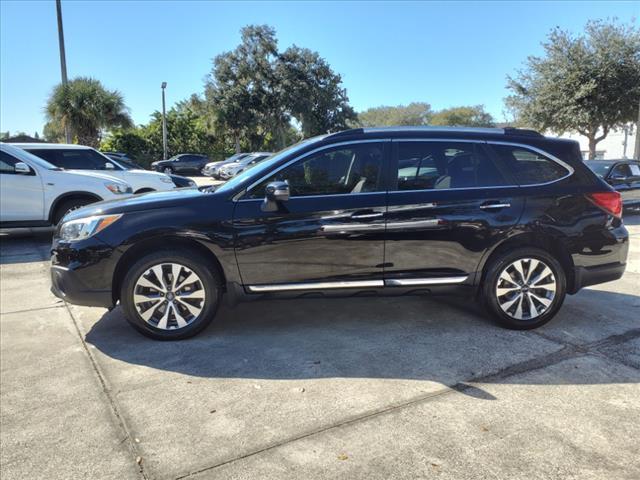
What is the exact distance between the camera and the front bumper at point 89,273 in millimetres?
3996

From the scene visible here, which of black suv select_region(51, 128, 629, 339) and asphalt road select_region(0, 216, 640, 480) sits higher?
black suv select_region(51, 128, 629, 339)

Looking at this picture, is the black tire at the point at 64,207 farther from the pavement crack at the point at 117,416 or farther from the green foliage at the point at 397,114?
the green foliage at the point at 397,114

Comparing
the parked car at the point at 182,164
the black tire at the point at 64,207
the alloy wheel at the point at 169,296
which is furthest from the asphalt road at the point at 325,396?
the parked car at the point at 182,164

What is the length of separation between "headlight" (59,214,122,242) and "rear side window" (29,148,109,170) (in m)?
6.08

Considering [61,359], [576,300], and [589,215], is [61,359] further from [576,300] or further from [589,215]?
[576,300]

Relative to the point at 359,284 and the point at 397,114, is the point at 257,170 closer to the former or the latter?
the point at 359,284

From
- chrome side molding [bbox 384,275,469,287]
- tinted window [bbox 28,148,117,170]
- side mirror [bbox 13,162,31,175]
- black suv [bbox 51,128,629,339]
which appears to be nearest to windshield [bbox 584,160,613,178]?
black suv [bbox 51,128,629,339]

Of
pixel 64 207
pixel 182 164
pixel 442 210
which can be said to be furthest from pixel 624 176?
pixel 182 164

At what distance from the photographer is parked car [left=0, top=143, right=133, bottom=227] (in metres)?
8.07

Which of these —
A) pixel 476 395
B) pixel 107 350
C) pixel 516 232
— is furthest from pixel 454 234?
pixel 107 350

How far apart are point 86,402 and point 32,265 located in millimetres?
4777

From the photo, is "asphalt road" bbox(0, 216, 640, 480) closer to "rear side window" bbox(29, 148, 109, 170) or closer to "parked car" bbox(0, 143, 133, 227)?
"parked car" bbox(0, 143, 133, 227)

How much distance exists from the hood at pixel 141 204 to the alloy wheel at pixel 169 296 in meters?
0.51

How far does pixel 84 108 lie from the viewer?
2308cm
